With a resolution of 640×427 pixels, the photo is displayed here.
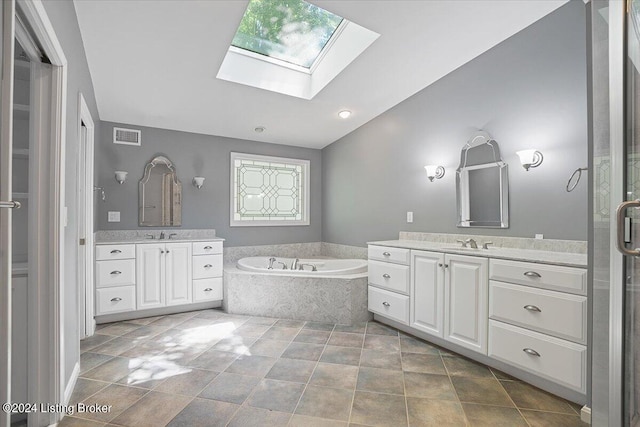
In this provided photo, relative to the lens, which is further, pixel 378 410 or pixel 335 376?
pixel 335 376

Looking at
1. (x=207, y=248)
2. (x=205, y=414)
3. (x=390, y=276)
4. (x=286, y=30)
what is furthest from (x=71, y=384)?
(x=286, y=30)

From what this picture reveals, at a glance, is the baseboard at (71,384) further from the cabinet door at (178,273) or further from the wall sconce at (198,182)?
the wall sconce at (198,182)

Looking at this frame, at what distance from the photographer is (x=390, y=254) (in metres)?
3.05

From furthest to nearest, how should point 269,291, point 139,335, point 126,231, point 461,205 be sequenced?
point 126,231, point 269,291, point 461,205, point 139,335

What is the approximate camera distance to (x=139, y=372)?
2168 millimetres

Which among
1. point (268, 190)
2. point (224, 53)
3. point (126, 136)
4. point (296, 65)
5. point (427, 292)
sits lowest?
point (427, 292)

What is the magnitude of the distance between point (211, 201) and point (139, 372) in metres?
2.42

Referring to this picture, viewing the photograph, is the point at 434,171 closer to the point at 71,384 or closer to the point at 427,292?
the point at 427,292

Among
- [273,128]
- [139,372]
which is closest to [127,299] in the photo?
[139,372]

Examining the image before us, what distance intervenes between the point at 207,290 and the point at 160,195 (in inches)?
52.7

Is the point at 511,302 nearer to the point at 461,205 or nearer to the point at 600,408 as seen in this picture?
the point at 600,408

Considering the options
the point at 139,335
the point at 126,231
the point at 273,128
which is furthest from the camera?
the point at 273,128

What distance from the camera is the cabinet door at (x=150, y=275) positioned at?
329cm

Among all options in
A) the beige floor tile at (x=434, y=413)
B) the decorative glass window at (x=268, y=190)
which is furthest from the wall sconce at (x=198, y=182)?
the beige floor tile at (x=434, y=413)
